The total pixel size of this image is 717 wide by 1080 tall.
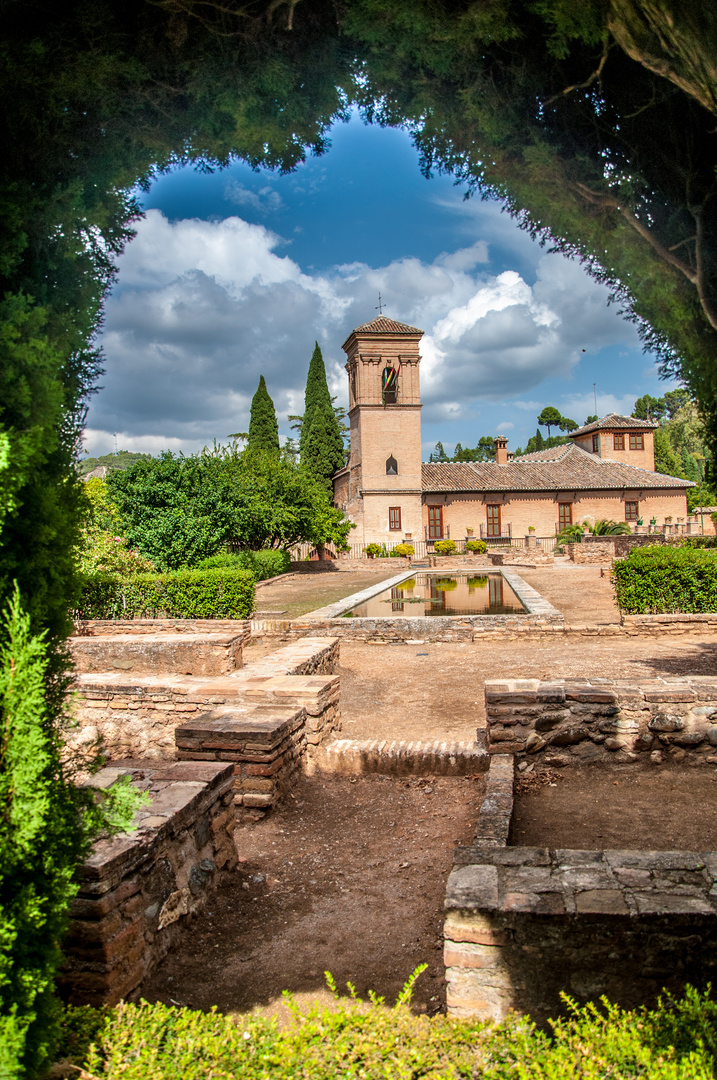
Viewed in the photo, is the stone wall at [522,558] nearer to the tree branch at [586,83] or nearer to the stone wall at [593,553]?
the stone wall at [593,553]

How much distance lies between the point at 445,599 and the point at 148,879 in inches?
579

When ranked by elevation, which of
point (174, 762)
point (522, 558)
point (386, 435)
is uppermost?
point (386, 435)

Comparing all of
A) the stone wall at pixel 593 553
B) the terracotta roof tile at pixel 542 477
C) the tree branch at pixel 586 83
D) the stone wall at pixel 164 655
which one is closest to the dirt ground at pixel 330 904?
the stone wall at pixel 164 655

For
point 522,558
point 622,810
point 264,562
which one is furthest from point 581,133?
point 522,558

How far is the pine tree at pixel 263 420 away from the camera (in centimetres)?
4044

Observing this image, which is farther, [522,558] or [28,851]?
[522,558]

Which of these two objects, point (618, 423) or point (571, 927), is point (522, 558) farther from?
point (571, 927)

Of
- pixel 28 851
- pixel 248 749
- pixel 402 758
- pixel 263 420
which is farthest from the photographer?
pixel 263 420

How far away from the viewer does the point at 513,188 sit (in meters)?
2.72

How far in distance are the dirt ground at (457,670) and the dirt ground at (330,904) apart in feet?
4.69

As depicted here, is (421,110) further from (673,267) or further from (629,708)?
(629,708)

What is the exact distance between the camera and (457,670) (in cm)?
888

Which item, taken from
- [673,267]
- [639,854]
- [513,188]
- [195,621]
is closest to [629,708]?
[639,854]

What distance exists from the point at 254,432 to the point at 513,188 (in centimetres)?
3900
